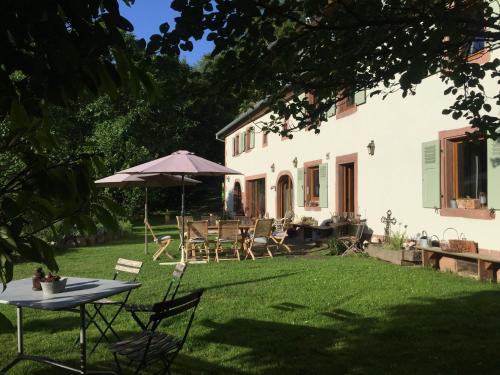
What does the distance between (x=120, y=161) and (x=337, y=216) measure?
12.6m

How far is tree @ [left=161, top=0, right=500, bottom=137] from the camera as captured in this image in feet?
9.45

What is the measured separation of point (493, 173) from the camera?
26.3 ft

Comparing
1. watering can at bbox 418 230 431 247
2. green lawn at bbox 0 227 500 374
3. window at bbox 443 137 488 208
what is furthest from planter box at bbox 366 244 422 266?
window at bbox 443 137 488 208

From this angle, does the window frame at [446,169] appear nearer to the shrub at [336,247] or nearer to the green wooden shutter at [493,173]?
the green wooden shutter at [493,173]

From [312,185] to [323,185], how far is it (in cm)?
141

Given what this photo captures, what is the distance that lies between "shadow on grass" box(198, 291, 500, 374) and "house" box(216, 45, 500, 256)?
1.94 meters

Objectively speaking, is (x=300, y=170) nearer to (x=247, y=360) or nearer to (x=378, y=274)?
(x=378, y=274)

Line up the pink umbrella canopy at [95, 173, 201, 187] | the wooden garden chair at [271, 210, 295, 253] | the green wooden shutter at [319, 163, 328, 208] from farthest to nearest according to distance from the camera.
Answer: the green wooden shutter at [319, 163, 328, 208] → the wooden garden chair at [271, 210, 295, 253] → the pink umbrella canopy at [95, 173, 201, 187]

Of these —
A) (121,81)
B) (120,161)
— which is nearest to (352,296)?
(121,81)

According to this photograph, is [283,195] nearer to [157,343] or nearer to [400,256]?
[400,256]

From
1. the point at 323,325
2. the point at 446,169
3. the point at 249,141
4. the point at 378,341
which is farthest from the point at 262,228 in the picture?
the point at 249,141

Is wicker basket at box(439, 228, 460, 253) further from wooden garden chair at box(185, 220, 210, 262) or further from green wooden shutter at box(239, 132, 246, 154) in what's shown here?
green wooden shutter at box(239, 132, 246, 154)

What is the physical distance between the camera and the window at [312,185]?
50.2 feet

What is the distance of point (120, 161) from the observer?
2255cm
